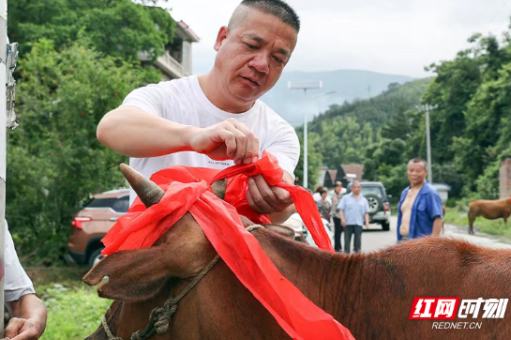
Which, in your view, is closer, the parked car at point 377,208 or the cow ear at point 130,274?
the cow ear at point 130,274

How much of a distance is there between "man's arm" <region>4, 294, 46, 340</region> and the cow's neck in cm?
113

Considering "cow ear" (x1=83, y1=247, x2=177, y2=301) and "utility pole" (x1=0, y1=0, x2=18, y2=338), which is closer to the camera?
"cow ear" (x1=83, y1=247, x2=177, y2=301)

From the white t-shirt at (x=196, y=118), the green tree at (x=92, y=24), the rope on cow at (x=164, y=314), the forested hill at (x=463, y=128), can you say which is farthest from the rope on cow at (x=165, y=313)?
the forested hill at (x=463, y=128)

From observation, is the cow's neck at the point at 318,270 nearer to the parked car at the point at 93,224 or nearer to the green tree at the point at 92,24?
the parked car at the point at 93,224

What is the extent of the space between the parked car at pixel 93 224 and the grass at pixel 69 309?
Result: 0.95 meters

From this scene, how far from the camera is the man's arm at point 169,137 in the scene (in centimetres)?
197

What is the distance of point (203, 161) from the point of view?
261 centimetres


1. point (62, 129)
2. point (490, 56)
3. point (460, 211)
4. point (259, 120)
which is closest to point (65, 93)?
point (62, 129)

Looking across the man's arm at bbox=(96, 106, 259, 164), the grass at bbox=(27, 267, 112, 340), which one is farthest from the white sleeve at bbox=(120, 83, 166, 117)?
the grass at bbox=(27, 267, 112, 340)

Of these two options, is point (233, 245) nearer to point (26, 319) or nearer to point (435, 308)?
point (435, 308)

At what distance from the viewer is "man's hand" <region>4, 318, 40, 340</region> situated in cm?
230

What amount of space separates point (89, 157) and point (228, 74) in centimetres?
1074

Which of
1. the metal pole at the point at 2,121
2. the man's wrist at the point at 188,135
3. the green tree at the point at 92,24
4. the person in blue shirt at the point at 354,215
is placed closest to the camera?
the man's wrist at the point at 188,135

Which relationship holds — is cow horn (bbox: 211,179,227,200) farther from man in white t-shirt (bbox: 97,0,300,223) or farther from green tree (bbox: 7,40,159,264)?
green tree (bbox: 7,40,159,264)
